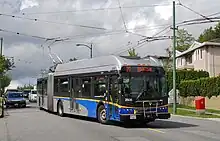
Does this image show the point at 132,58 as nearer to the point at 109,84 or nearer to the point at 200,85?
the point at 109,84

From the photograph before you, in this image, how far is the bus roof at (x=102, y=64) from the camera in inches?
740

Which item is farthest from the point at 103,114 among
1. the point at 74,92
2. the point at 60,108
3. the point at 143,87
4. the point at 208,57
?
the point at 208,57

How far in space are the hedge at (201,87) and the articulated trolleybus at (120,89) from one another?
1833 centimetres

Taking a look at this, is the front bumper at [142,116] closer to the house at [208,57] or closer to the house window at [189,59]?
the house at [208,57]

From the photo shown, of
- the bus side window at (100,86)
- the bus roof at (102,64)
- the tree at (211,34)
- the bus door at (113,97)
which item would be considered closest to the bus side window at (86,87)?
the bus roof at (102,64)

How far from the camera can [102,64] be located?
20.5 meters

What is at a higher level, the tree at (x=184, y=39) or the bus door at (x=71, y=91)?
the tree at (x=184, y=39)

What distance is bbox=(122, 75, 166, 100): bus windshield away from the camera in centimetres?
1784

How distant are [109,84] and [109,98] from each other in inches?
26.0

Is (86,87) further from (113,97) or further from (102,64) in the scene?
(113,97)

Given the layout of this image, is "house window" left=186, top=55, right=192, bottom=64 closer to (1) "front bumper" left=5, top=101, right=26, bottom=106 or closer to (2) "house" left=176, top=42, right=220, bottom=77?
(2) "house" left=176, top=42, right=220, bottom=77

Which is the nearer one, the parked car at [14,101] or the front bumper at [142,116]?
the front bumper at [142,116]

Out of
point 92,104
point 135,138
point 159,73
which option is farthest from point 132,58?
→ point 135,138

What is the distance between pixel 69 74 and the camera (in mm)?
24531
